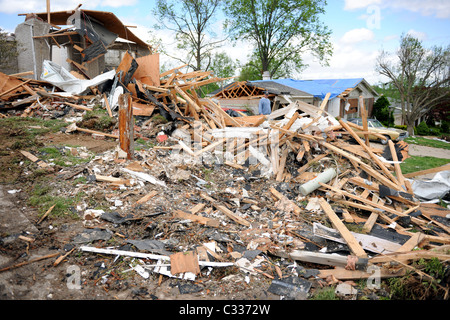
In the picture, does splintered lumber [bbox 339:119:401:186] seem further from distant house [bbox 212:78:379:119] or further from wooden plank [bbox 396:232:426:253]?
distant house [bbox 212:78:379:119]

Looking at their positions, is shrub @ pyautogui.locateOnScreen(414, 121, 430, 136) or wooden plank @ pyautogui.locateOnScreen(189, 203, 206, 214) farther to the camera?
shrub @ pyautogui.locateOnScreen(414, 121, 430, 136)

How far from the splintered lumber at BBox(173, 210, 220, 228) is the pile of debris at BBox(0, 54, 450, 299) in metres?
0.02

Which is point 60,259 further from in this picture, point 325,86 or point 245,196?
point 325,86

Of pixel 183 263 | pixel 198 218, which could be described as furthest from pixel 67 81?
pixel 183 263

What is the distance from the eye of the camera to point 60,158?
20.5 ft

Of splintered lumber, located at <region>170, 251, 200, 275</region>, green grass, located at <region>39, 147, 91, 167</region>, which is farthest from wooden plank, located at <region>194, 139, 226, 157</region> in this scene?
splintered lumber, located at <region>170, 251, 200, 275</region>

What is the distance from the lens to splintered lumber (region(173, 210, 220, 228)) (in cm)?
471

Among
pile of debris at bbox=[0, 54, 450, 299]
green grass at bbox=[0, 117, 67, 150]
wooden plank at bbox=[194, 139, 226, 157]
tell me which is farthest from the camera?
wooden plank at bbox=[194, 139, 226, 157]

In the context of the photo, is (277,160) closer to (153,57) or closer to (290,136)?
(290,136)

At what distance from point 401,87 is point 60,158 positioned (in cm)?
3372

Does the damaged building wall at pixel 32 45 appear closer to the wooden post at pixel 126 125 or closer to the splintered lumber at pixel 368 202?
the wooden post at pixel 126 125

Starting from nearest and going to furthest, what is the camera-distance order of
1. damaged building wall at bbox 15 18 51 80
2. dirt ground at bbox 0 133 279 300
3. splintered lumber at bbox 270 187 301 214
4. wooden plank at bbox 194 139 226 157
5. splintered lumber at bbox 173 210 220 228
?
dirt ground at bbox 0 133 279 300
splintered lumber at bbox 173 210 220 228
splintered lumber at bbox 270 187 301 214
wooden plank at bbox 194 139 226 157
damaged building wall at bbox 15 18 51 80

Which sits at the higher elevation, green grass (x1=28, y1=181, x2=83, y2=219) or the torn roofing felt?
the torn roofing felt
